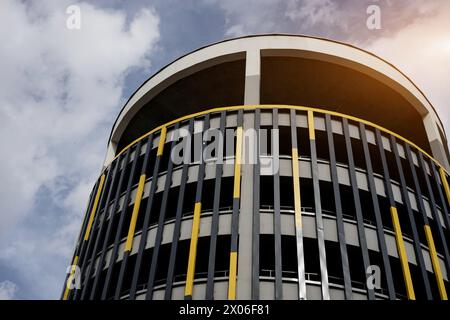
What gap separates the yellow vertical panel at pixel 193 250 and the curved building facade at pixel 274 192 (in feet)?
0.20

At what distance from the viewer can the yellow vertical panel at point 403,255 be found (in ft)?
67.5

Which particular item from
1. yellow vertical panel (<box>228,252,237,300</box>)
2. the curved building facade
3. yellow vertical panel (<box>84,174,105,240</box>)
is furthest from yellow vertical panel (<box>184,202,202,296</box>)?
yellow vertical panel (<box>84,174,105,240</box>)

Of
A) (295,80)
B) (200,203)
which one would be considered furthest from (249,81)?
(200,203)

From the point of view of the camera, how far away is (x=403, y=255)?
863 inches

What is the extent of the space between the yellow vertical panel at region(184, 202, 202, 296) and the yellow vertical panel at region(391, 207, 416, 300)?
9418 millimetres

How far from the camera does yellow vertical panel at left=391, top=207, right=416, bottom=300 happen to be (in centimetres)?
2058

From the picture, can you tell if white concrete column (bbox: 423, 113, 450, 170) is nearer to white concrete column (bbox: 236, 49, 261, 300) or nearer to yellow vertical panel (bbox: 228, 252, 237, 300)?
white concrete column (bbox: 236, 49, 261, 300)

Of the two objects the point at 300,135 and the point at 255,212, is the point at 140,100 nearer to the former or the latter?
the point at 300,135

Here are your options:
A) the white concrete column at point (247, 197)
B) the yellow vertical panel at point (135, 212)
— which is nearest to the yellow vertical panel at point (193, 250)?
the white concrete column at point (247, 197)

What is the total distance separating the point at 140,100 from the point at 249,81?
29.2 ft

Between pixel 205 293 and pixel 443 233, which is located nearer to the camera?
pixel 205 293

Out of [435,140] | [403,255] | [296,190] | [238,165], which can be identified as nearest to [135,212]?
[238,165]
